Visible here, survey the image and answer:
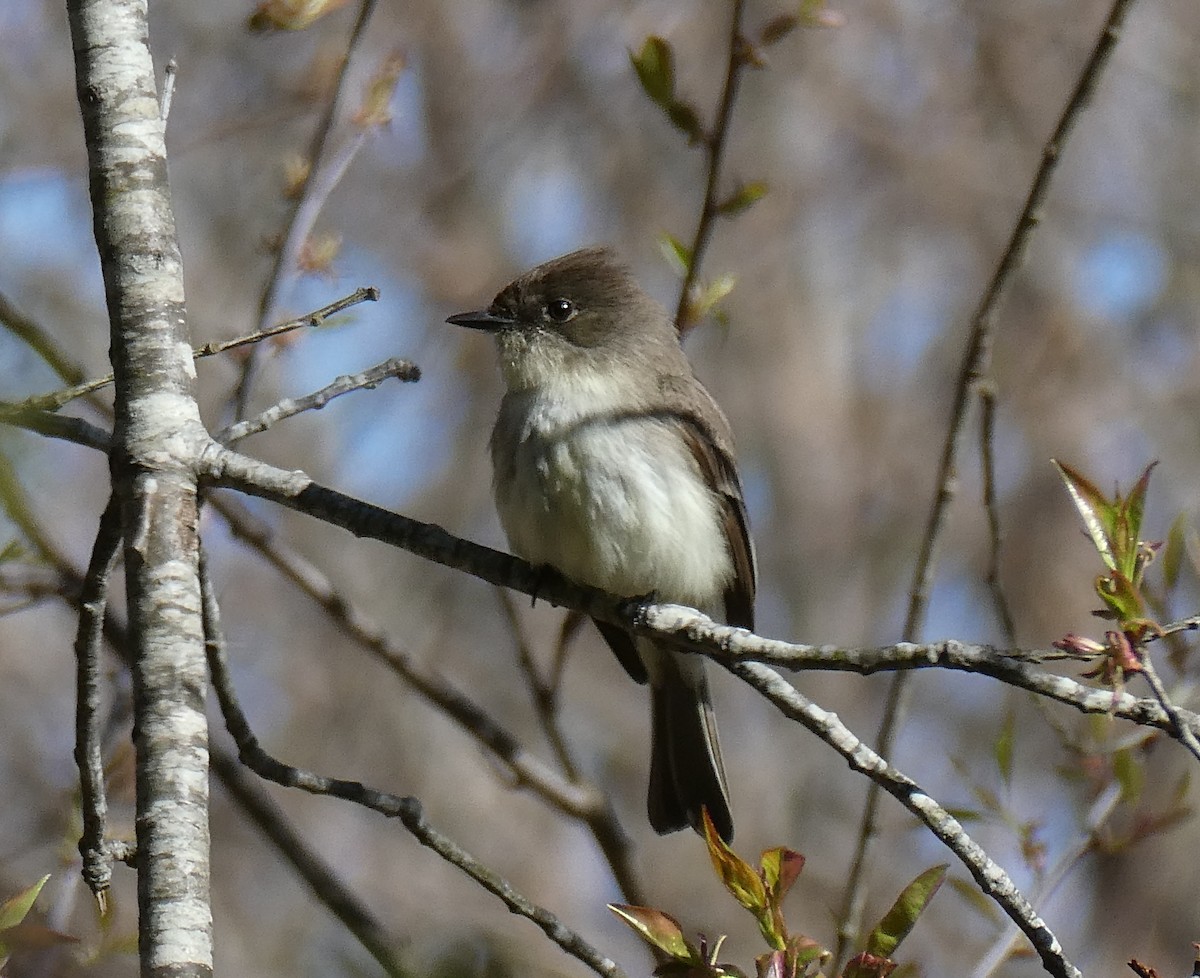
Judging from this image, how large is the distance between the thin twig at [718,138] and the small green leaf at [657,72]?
0.14 m

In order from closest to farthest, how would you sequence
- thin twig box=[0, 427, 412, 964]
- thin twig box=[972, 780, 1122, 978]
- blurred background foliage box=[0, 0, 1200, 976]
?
1. thin twig box=[0, 427, 412, 964]
2. thin twig box=[972, 780, 1122, 978]
3. blurred background foliage box=[0, 0, 1200, 976]

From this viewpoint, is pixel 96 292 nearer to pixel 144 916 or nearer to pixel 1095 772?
pixel 1095 772

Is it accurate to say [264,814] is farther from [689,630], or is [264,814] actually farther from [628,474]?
[689,630]

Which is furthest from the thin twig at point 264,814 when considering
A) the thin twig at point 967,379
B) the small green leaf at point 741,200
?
the small green leaf at point 741,200

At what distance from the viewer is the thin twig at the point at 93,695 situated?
267cm

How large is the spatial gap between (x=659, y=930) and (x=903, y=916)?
398 millimetres

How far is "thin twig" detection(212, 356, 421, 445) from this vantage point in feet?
9.70

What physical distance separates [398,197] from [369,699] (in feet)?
10.2

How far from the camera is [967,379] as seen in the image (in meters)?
3.83

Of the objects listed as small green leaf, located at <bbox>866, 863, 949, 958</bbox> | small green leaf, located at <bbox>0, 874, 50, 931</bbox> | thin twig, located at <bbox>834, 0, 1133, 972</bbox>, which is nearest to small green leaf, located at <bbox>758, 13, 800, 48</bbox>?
thin twig, located at <bbox>834, 0, 1133, 972</bbox>

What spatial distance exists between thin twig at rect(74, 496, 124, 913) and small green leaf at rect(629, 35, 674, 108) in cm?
188

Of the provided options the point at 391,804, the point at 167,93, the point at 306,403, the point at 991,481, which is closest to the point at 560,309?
the point at 991,481

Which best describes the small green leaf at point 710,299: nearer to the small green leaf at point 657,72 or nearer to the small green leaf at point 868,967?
the small green leaf at point 657,72

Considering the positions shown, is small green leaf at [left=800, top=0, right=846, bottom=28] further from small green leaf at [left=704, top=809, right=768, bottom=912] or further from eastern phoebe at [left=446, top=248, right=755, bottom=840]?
small green leaf at [left=704, top=809, right=768, bottom=912]
